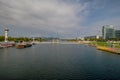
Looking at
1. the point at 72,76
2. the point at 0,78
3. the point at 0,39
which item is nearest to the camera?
the point at 0,78

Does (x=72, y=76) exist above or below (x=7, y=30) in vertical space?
below

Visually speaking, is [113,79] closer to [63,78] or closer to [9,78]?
[63,78]

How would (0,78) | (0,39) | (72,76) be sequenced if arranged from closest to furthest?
1. (0,78)
2. (72,76)
3. (0,39)

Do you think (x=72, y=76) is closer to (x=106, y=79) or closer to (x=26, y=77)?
(x=106, y=79)

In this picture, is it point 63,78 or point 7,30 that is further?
point 7,30

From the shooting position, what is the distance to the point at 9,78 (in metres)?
26.3

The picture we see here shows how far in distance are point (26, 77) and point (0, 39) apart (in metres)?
163

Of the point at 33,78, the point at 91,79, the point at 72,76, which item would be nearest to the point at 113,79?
the point at 91,79

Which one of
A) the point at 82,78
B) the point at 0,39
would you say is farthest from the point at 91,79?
the point at 0,39

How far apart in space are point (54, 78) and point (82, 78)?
185 inches

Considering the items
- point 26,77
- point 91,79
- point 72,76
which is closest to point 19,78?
point 26,77

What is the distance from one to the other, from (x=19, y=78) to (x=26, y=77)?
125 centimetres

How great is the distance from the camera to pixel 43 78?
26.8 m

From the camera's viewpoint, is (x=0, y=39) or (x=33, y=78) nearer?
(x=33, y=78)
